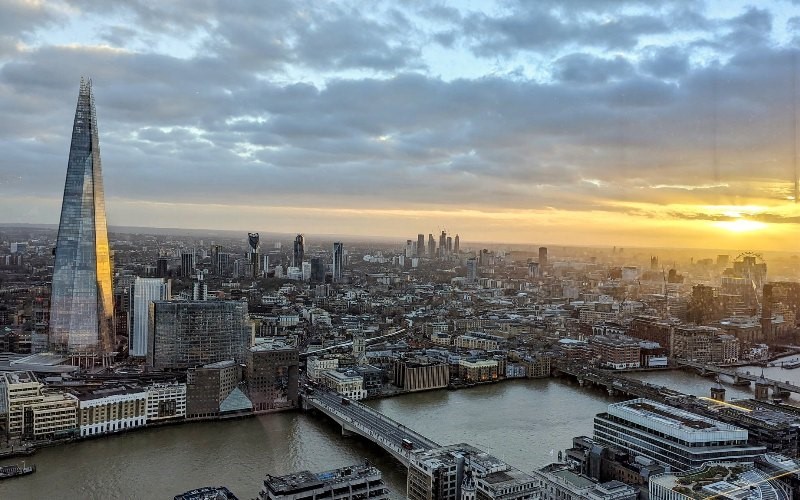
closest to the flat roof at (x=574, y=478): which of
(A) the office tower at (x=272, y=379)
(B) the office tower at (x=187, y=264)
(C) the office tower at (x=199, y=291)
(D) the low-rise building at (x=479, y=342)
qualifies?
(A) the office tower at (x=272, y=379)

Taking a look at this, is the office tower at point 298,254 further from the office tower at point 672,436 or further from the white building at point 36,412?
the office tower at point 672,436

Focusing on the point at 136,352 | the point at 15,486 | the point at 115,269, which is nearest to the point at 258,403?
the point at 15,486

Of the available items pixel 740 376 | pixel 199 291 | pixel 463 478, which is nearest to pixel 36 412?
pixel 463 478

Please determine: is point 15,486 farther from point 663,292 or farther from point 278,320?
point 663,292

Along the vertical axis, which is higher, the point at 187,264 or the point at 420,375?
the point at 187,264

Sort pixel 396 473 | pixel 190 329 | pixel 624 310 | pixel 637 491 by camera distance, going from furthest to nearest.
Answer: pixel 624 310 → pixel 190 329 → pixel 396 473 → pixel 637 491

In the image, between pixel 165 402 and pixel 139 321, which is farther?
pixel 139 321

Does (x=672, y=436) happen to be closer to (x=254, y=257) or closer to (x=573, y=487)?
(x=573, y=487)
